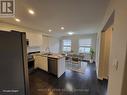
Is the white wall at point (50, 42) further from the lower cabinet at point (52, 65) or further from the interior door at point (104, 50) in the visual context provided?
the interior door at point (104, 50)

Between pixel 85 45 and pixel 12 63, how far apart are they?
7.20m

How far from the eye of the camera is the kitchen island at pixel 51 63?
11.7 feet

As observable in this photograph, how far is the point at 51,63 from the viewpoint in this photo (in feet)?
12.6

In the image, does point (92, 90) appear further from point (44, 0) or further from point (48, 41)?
point (48, 41)

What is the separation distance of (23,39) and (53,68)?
3322mm

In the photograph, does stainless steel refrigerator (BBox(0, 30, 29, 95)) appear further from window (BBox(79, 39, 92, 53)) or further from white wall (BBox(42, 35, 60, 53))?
window (BBox(79, 39, 92, 53))

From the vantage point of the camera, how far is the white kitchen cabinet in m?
4.01

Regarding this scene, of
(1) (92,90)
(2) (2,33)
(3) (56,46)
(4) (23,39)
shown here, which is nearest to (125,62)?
(4) (23,39)

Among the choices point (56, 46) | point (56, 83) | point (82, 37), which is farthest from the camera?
point (56, 46)

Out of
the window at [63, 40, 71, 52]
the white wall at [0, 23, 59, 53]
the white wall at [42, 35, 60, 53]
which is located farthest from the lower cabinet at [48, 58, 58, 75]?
the window at [63, 40, 71, 52]

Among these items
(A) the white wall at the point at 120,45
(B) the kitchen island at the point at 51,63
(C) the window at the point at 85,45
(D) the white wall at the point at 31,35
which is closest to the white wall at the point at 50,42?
(D) the white wall at the point at 31,35

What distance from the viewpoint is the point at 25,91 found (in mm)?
652

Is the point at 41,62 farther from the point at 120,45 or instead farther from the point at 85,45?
Answer: the point at 85,45

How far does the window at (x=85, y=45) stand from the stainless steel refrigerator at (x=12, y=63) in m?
7.00
